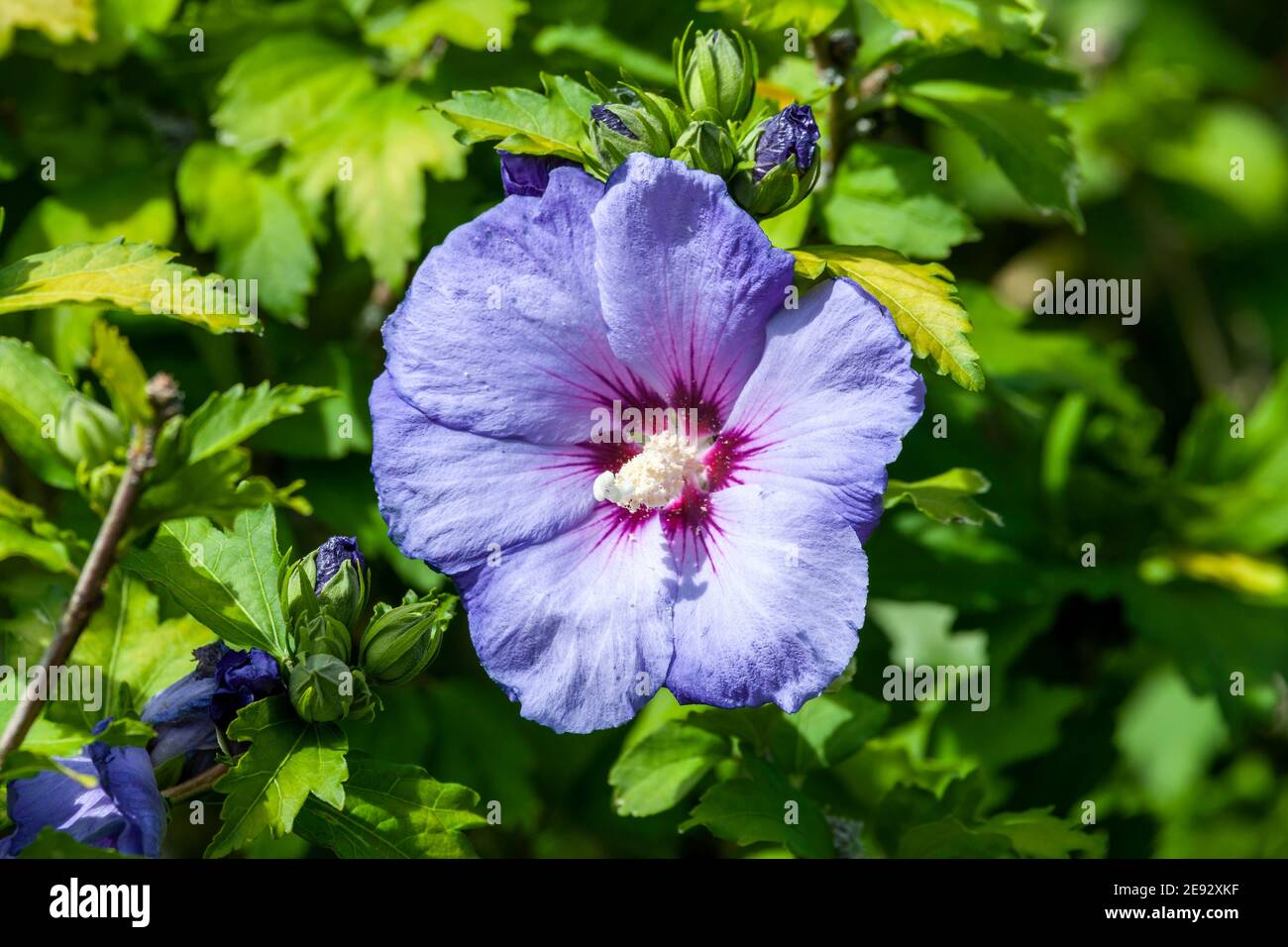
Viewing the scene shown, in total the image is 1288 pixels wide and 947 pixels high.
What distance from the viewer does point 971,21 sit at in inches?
74.5

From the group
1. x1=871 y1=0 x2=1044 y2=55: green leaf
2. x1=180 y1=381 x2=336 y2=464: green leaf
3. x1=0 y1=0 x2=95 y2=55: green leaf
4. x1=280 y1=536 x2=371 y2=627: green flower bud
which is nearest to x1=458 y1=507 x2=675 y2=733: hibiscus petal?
x1=280 y1=536 x2=371 y2=627: green flower bud

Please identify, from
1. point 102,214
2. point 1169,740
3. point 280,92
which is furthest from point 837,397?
point 1169,740

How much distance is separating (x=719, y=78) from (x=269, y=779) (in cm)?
96

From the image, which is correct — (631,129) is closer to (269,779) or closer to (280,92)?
(269,779)

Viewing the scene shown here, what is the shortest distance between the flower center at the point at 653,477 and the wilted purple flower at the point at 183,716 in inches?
19.5

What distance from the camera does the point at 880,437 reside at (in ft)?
4.89

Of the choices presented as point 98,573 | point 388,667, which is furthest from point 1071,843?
point 98,573

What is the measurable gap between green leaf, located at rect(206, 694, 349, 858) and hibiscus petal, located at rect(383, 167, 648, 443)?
0.39 meters

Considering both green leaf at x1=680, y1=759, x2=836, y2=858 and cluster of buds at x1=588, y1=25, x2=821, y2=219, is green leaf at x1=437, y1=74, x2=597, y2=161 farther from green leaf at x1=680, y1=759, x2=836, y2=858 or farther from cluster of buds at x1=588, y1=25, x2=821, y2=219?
green leaf at x1=680, y1=759, x2=836, y2=858

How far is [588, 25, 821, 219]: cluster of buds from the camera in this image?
157 centimetres

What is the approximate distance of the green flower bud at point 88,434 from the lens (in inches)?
51.7

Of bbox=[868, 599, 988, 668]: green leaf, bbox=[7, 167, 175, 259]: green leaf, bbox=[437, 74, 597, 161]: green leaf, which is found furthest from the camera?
bbox=[868, 599, 988, 668]: green leaf

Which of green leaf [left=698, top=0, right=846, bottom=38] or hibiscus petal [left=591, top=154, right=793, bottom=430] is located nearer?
hibiscus petal [left=591, top=154, right=793, bottom=430]
